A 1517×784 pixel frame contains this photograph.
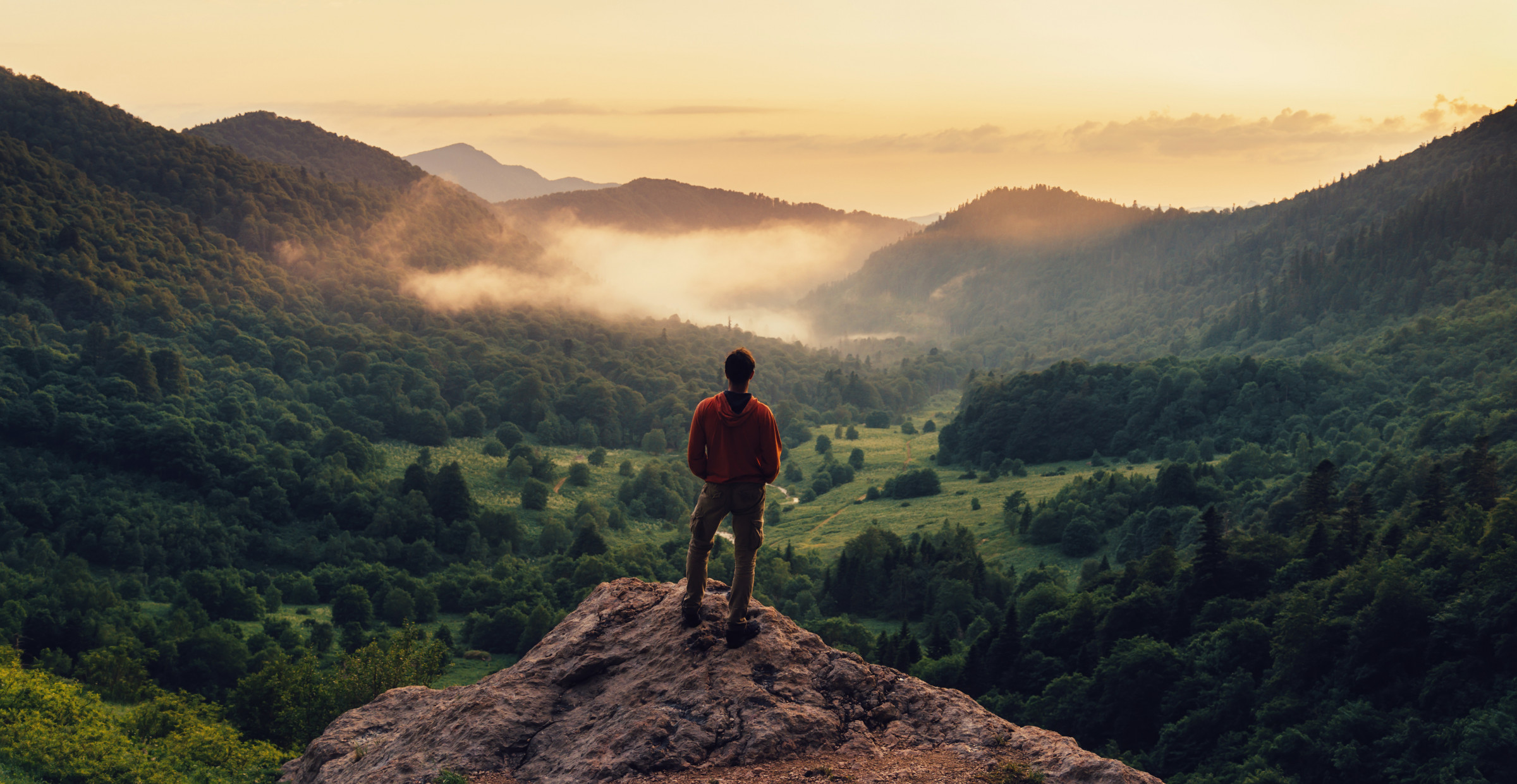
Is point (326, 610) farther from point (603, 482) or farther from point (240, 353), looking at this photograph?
point (240, 353)

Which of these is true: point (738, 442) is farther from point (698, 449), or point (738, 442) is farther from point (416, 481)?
point (416, 481)

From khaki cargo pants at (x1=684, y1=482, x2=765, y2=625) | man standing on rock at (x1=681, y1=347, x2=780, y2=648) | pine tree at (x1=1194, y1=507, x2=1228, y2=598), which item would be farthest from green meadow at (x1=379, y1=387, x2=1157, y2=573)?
man standing on rock at (x1=681, y1=347, x2=780, y2=648)

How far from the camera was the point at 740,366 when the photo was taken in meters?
15.4

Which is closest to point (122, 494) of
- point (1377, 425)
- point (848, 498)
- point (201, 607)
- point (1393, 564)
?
point (201, 607)

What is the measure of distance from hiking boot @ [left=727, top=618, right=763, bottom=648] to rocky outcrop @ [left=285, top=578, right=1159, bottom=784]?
154mm

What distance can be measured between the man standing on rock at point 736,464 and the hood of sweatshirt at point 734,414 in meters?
0.01

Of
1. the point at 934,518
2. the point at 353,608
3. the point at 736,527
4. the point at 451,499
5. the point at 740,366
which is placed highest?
the point at 740,366

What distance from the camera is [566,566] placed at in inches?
5098

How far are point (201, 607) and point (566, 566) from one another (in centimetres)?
4228

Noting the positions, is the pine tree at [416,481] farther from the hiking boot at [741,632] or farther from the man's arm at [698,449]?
the man's arm at [698,449]

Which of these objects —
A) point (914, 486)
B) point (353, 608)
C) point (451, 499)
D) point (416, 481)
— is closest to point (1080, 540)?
point (914, 486)

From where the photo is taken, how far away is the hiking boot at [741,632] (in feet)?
53.5

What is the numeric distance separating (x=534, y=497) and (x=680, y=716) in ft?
536

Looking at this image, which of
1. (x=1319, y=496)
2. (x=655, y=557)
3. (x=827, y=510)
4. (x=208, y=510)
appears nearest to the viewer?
(x=1319, y=496)
